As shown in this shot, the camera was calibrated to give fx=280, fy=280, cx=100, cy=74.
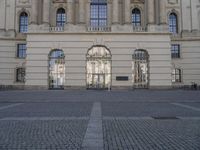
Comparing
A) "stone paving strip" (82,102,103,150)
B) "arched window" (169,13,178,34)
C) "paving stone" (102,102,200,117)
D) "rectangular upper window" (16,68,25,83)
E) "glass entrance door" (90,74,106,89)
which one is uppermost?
"arched window" (169,13,178,34)

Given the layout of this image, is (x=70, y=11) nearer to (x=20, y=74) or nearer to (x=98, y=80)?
(x=98, y=80)

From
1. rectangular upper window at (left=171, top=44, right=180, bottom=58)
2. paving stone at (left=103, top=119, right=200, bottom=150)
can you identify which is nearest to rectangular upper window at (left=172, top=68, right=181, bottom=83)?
rectangular upper window at (left=171, top=44, right=180, bottom=58)

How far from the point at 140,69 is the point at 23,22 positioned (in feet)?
78.7

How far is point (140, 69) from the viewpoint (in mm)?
46375

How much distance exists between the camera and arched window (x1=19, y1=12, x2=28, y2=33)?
173 ft

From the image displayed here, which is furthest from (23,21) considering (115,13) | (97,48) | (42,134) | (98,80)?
(42,134)

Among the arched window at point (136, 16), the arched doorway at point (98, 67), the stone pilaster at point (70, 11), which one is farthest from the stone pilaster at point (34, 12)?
the arched window at point (136, 16)

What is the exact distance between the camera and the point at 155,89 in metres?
45.4

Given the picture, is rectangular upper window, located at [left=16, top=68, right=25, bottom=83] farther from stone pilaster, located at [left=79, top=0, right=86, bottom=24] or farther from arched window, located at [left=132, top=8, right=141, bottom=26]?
arched window, located at [left=132, top=8, right=141, bottom=26]

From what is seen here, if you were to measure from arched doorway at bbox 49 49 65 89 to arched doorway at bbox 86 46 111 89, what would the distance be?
170 inches

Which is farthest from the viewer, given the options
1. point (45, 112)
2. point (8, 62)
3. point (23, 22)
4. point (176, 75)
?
point (23, 22)

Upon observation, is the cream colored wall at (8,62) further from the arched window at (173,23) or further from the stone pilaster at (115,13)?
the arched window at (173,23)

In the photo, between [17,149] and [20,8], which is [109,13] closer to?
[20,8]

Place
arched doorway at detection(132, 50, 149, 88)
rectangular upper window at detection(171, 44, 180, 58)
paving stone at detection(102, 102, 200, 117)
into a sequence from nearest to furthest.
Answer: paving stone at detection(102, 102, 200, 117), arched doorway at detection(132, 50, 149, 88), rectangular upper window at detection(171, 44, 180, 58)
